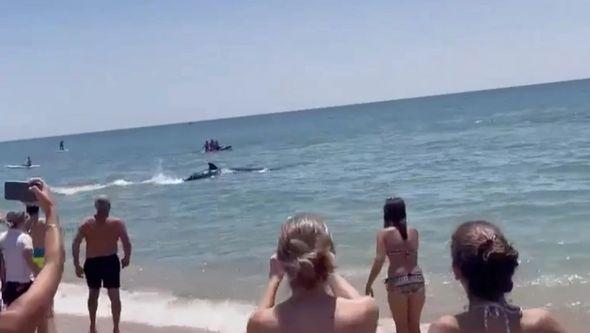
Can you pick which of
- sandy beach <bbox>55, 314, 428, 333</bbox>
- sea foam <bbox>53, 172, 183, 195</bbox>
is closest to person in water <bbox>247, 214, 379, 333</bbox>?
sandy beach <bbox>55, 314, 428, 333</bbox>

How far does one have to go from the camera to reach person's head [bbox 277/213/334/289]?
286 cm

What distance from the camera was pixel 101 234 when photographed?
7.70 meters

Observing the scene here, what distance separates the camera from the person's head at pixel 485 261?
2.64 metres

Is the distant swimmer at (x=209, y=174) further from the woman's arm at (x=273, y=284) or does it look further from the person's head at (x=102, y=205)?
the woman's arm at (x=273, y=284)

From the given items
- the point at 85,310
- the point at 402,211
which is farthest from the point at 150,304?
the point at 402,211

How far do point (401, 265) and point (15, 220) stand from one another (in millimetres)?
3170

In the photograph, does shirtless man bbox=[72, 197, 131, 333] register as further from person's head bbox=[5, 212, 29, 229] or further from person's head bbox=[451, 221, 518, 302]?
person's head bbox=[451, 221, 518, 302]

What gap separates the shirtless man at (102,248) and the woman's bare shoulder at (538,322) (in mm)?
5498

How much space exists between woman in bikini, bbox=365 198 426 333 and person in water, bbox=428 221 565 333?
11.2ft

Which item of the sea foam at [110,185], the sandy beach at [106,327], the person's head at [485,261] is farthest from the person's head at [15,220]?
the sea foam at [110,185]

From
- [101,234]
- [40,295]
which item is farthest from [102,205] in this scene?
[40,295]

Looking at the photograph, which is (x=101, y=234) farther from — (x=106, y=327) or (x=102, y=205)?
(x=106, y=327)

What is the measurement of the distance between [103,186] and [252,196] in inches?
601

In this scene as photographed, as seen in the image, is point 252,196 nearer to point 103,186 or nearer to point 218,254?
point 218,254
